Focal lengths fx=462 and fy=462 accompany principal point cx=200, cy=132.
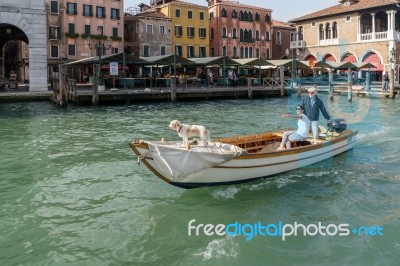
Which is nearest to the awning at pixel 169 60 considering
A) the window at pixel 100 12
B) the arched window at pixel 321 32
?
the window at pixel 100 12

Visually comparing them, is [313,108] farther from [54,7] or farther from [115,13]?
[115,13]

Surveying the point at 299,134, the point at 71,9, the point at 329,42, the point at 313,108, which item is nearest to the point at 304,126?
the point at 299,134

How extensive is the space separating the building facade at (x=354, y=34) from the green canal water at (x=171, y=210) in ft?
102

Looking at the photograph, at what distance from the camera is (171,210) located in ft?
24.7

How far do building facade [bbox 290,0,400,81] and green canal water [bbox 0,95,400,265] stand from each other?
102ft

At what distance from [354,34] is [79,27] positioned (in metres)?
25.8

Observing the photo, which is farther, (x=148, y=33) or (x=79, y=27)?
(x=148, y=33)

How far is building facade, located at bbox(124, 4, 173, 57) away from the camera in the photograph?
4531cm

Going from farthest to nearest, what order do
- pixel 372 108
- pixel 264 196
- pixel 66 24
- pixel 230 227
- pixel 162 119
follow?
pixel 66 24 < pixel 372 108 < pixel 162 119 < pixel 264 196 < pixel 230 227

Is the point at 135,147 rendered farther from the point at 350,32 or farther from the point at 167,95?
the point at 350,32

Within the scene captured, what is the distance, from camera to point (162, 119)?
19953mm

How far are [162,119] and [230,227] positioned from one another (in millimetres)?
13456

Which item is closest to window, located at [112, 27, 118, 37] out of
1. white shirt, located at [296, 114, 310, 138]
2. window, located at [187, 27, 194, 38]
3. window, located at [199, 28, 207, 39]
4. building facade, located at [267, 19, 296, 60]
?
window, located at [187, 27, 194, 38]

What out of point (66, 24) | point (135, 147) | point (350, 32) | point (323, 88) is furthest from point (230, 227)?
point (350, 32)
